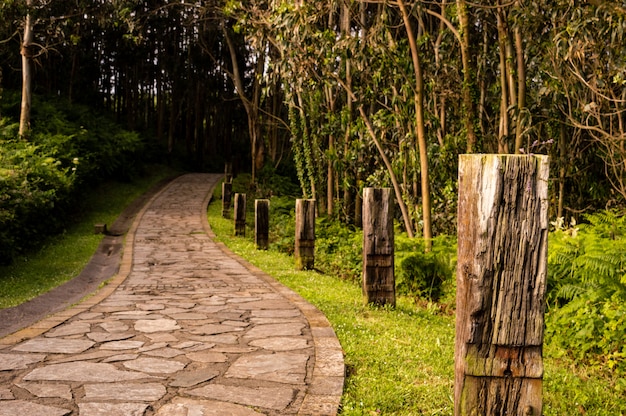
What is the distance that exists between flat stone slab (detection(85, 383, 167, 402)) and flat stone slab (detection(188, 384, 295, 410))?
0.75 feet

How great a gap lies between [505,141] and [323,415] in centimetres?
687

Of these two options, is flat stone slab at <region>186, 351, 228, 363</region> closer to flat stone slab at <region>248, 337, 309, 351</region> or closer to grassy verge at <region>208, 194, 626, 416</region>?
flat stone slab at <region>248, 337, 309, 351</region>

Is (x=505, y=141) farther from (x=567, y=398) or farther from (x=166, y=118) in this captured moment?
(x=166, y=118)

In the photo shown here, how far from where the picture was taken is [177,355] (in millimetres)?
4785

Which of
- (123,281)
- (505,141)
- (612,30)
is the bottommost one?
(123,281)

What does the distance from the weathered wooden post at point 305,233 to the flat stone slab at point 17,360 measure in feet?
18.9

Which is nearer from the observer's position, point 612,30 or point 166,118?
point 612,30

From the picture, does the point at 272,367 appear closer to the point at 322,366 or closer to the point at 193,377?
the point at 322,366

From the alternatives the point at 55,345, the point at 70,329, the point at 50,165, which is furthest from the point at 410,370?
the point at 50,165

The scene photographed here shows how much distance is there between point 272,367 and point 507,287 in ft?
7.38

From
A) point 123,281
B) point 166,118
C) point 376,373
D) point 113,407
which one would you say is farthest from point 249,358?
point 166,118

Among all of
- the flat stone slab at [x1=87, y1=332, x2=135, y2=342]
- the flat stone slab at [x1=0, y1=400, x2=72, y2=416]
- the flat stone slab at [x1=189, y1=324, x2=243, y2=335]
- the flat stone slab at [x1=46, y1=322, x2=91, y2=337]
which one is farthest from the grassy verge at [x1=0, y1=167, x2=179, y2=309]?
the flat stone slab at [x1=0, y1=400, x2=72, y2=416]

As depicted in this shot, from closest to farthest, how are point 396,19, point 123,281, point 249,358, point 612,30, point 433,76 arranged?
point 249,358
point 612,30
point 123,281
point 433,76
point 396,19

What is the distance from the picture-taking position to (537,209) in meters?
2.69
